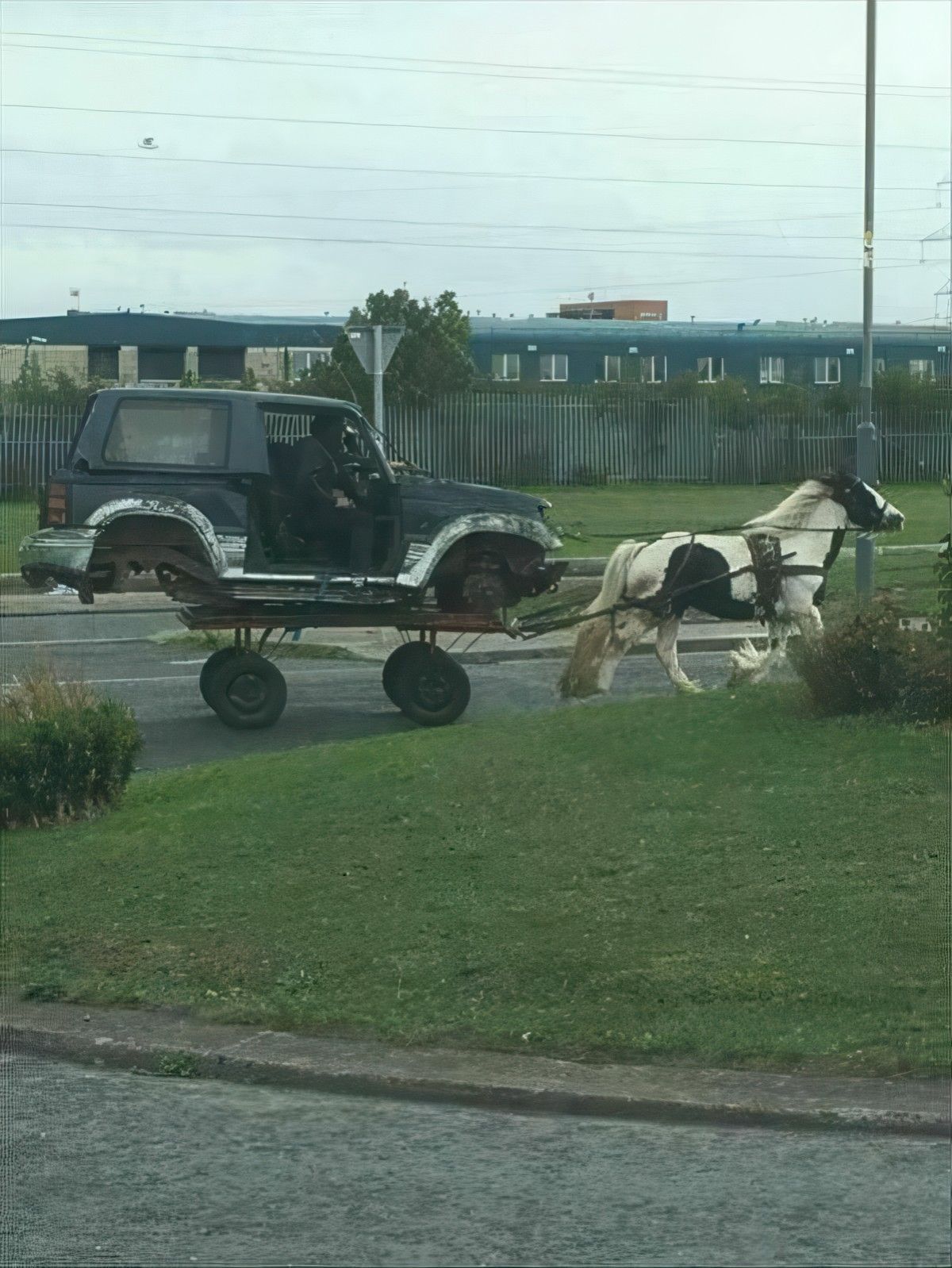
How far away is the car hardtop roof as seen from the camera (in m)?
9.05

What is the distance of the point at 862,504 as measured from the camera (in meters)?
9.56

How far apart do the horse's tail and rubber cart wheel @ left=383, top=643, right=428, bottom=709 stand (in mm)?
926

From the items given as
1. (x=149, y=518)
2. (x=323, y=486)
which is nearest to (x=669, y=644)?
(x=323, y=486)

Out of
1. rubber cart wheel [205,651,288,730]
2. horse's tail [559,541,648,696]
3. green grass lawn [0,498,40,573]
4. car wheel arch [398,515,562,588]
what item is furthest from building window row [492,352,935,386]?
green grass lawn [0,498,40,573]

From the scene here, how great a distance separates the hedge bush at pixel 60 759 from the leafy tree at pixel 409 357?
221cm

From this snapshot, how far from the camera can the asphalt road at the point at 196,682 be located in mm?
9562

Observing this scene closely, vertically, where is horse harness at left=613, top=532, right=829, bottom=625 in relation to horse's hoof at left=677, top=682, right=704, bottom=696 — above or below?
above

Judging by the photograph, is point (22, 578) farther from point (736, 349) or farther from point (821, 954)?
point (821, 954)

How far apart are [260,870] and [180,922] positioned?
65 centimetres

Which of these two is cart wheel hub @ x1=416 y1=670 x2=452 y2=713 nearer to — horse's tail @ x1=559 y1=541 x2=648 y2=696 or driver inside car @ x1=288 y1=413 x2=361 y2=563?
horse's tail @ x1=559 y1=541 x2=648 y2=696

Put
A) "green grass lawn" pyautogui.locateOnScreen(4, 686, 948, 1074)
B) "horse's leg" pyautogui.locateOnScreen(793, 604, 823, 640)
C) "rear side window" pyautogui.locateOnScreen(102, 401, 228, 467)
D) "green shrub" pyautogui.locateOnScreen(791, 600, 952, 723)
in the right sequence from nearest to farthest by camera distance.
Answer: "green grass lawn" pyautogui.locateOnScreen(4, 686, 948, 1074) → "green shrub" pyautogui.locateOnScreen(791, 600, 952, 723) → "rear side window" pyautogui.locateOnScreen(102, 401, 228, 467) → "horse's leg" pyautogui.locateOnScreen(793, 604, 823, 640)

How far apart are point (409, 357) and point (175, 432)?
1459 mm

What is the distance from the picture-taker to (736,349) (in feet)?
31.6

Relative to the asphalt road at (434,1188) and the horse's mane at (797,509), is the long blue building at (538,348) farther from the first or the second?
the asphalt road at (434,1188)
